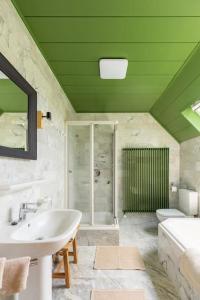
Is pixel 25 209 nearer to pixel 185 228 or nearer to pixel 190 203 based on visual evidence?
pixel 185 228

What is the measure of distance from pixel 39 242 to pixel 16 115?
3.21ft

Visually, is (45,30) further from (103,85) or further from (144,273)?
(144,273)

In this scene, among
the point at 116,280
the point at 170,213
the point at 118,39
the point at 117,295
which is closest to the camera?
the point at 118,39

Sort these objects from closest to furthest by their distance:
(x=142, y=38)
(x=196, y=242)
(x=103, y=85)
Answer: (x=142, y=38), (x=196, y=242), (x=103, y=85)

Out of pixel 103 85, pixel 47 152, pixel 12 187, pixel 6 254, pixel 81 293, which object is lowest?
pixel 81 293

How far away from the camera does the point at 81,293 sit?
2.30 m

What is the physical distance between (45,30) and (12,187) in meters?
1.24

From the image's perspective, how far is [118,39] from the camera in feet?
6.66

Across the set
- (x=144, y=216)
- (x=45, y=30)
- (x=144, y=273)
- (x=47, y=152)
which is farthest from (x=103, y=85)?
(x=144, y=216)

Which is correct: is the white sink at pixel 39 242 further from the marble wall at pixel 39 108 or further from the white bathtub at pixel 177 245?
the white bathtub at pixel 177 245

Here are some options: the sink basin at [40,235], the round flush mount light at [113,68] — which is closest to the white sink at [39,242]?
the sink basin at [40,235]

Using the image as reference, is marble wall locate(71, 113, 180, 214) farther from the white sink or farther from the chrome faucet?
the chrome faucet

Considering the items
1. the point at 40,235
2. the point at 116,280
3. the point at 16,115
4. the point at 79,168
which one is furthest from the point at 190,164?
the point at 16,115

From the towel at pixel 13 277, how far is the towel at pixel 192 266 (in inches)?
49.0
